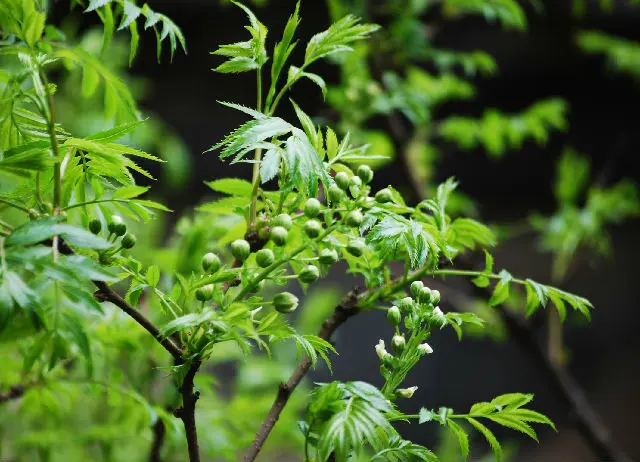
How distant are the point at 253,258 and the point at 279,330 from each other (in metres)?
0.12

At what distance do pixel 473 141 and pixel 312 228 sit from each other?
1221 mm

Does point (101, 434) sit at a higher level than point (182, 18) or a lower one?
lower

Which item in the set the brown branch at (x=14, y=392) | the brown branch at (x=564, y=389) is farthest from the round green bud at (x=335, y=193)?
the brown branch at (x=564, y=389)

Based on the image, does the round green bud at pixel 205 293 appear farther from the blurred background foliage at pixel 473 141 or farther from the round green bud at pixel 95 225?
the blurred background foliage at pixel 473 141

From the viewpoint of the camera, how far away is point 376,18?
1.52 meters

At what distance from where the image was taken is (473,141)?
1.66 m

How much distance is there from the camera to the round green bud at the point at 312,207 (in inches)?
21.4

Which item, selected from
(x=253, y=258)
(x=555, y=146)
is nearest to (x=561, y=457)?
(x=555, y=146)

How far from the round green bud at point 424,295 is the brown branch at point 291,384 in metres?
0.10

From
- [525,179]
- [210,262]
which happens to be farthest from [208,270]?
[525,179]

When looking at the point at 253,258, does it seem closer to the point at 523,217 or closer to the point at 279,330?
the point at 279,330

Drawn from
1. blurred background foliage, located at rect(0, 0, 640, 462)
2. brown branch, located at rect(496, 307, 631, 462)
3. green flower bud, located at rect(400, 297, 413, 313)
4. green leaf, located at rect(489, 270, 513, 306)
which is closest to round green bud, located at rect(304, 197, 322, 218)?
green flower bud, located at rect(400, 297, 413, 313)

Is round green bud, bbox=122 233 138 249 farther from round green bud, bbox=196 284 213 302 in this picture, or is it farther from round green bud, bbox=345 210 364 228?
round green bud, bbox=345 210 364 228

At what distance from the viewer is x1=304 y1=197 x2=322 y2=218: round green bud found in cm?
54
